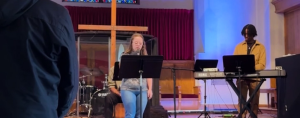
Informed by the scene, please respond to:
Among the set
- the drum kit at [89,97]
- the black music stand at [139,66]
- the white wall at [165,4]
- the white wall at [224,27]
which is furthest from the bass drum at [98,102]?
the white wall at [165,4]

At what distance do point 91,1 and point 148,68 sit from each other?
321 inches

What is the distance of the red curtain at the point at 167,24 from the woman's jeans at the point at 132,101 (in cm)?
736

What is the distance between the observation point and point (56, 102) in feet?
5.62

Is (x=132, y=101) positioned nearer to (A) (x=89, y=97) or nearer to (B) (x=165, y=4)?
(A) (x=89, y=97)

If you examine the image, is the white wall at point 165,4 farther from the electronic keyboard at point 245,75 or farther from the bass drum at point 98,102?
the electronic keyboard at point 245,75

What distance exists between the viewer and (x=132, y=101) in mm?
4434

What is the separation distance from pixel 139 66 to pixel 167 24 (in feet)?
26.2

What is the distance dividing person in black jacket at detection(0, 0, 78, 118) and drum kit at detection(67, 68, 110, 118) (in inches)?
202

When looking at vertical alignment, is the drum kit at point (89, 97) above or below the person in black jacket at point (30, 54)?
below

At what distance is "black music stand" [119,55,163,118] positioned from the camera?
415 cm

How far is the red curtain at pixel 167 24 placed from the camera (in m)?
11.9

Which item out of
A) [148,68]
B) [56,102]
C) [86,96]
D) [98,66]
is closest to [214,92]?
[98,66]

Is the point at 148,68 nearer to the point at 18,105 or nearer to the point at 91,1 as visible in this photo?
the point at 18,105

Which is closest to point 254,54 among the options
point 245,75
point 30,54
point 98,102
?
point 245,75
